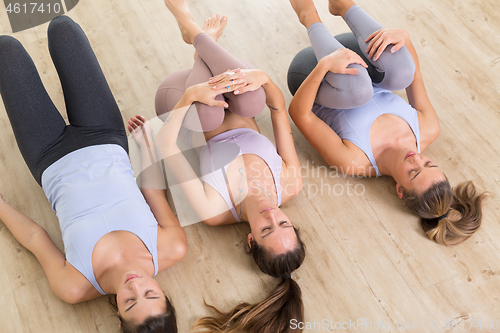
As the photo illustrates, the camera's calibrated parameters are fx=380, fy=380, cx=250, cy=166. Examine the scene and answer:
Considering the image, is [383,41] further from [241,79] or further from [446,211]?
[446,211]

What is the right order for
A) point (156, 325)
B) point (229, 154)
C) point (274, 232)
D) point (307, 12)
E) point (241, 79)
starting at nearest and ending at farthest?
point (156, 325) < point (274, 232) < point (241, 79) < point (229, 154) < point (307, 12)

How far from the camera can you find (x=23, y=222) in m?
1.84

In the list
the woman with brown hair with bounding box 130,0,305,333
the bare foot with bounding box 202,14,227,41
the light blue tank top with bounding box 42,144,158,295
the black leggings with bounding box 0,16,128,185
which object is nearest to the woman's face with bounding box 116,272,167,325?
the light blue tank top with bounding box 42,144,158,295

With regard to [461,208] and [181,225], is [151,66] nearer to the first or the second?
[181,225]

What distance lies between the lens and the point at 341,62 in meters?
1.82

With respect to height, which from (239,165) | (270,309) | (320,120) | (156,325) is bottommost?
(270,309)

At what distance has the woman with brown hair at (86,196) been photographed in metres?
1.60

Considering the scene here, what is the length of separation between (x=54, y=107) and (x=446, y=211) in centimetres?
194

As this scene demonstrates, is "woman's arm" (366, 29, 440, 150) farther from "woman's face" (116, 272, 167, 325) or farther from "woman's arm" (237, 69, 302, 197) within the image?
"woman's face" (116, 272, 167, 325)

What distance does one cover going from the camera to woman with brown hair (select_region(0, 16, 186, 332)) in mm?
1601

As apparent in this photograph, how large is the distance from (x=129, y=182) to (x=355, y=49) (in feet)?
4.50

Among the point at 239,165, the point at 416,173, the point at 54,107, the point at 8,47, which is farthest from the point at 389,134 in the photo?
the point at 8,47

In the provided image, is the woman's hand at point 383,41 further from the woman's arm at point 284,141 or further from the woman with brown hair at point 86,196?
the woman with brown hair at point 86,196

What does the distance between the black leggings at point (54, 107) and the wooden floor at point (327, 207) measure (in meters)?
0.40
